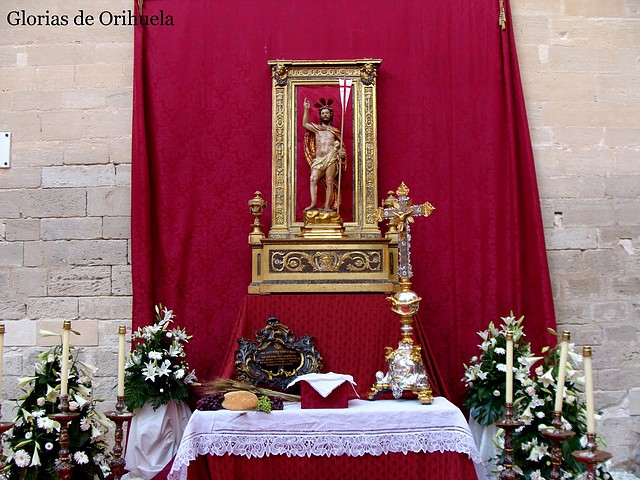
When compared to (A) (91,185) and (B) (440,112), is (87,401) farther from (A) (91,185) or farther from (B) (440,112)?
(B) (440,112)

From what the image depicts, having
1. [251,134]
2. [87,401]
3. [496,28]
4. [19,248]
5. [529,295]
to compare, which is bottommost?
[87,401]

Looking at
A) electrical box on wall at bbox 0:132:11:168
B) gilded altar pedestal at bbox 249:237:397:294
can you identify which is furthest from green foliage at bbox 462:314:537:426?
electrical box on wall at bbox 0:132:11:168

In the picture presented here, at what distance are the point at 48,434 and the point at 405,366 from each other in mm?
1563

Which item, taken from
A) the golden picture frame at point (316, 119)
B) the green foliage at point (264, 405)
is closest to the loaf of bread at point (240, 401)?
the green foliage at point (264, 405)

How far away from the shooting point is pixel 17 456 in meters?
2.98

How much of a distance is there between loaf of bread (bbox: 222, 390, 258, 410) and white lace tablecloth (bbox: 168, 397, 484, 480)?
0.03 m

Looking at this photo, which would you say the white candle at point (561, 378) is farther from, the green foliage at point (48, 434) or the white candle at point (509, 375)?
the green foliage at point (48, 434)

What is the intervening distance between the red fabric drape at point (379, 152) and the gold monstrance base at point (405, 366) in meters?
1.01

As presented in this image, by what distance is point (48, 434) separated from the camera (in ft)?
10.2

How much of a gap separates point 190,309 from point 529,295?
205 cm

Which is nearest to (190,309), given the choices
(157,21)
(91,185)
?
(91,185)

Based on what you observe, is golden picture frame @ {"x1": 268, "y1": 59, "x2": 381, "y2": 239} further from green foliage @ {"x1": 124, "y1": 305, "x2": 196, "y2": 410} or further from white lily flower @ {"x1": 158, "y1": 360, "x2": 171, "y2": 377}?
white lily flower @ {"x1": 158, "y1": 360, "x2": 171, "y2": 377}

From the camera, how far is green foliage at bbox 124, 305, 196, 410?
3746 mm

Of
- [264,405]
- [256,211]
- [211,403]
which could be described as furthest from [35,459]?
[256,211]
